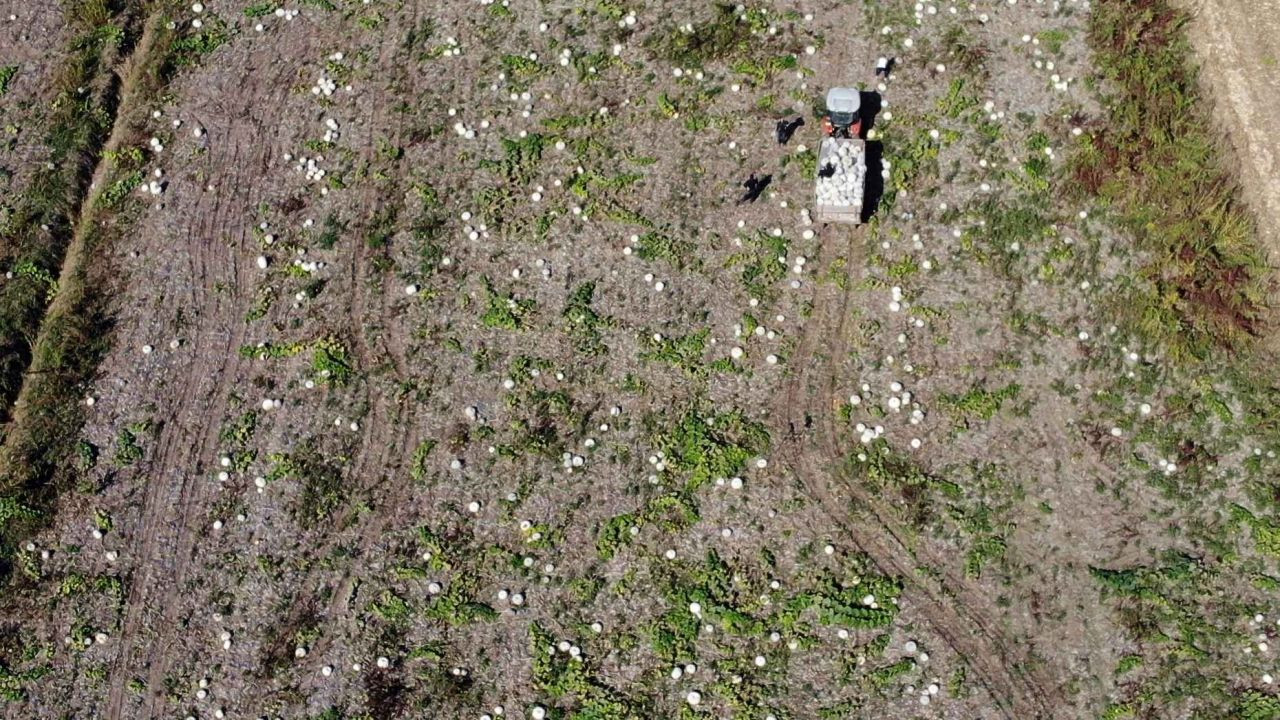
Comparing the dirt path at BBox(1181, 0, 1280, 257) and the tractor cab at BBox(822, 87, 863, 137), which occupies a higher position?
the tractor cab at BBox(822, 87, 863, 137)

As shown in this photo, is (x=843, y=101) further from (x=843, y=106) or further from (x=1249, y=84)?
(x=1249, y=84)

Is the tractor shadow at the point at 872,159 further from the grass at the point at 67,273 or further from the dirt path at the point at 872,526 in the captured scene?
the grass at the point at 67,273

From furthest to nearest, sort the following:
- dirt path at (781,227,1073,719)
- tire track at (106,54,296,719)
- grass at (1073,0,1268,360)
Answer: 1. grass at (1073,0,1268,360)
2. tire track at (106,54,296,719)
3. dirt path at (781,227,1073,719)

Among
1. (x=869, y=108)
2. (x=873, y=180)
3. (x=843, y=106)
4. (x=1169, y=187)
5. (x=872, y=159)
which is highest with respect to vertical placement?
(x=843, y=106)

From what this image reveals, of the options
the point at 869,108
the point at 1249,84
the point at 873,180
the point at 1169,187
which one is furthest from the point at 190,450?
the point at 1249,84

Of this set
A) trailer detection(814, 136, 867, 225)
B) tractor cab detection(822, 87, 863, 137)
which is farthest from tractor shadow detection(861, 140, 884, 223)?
tractor cab detection(822, 87, 863, 137)

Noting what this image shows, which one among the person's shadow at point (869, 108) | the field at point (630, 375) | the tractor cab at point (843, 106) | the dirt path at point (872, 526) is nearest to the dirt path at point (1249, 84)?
the field at point (630, 375)

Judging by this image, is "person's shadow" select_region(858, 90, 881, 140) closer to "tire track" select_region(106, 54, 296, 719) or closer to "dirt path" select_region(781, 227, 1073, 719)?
"dirt path" select_region(781, 227, 1073, 719)

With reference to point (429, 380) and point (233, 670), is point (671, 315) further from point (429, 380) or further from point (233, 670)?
point (233, 670)

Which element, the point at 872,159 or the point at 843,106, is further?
the point at 872,159
